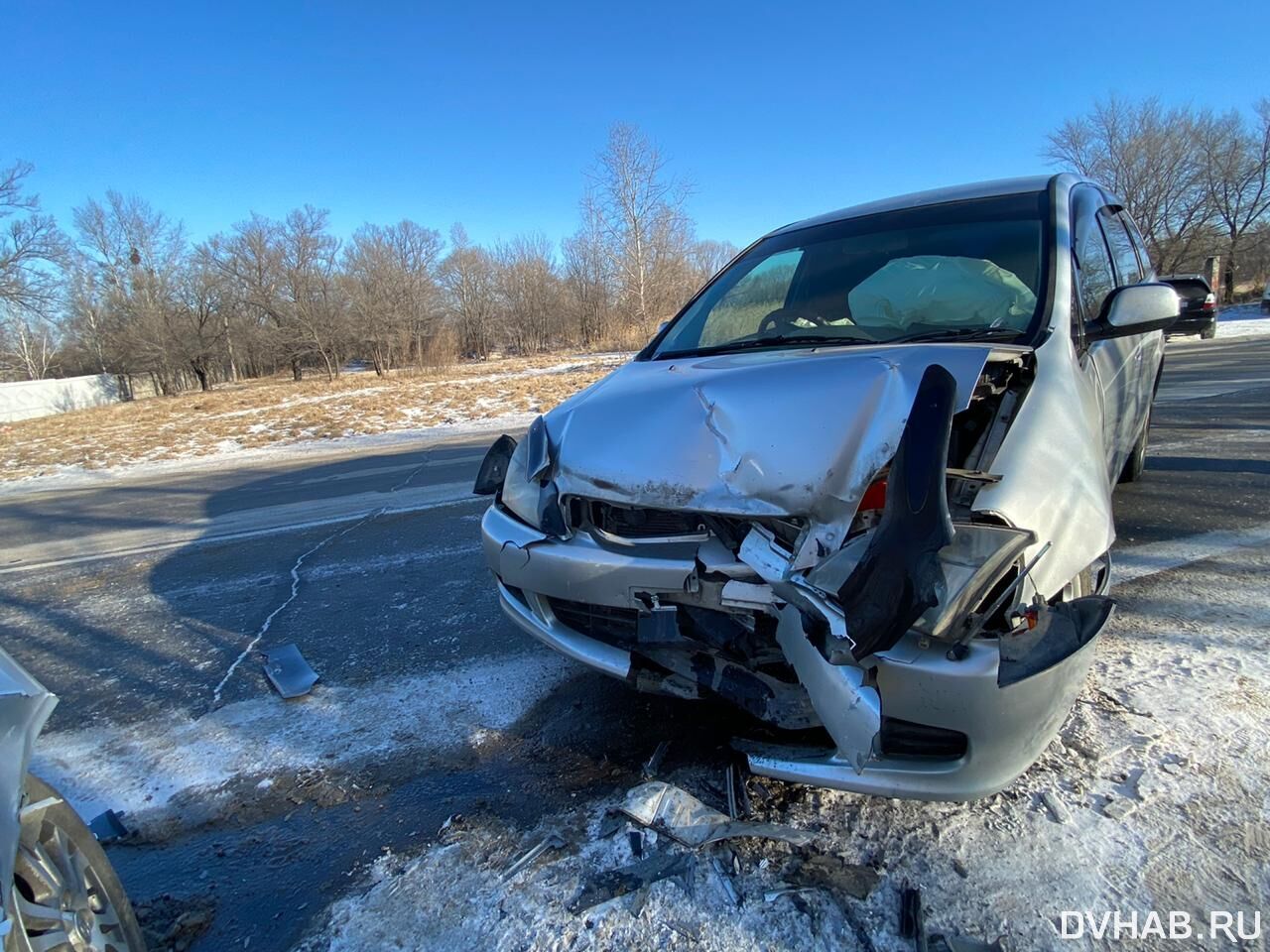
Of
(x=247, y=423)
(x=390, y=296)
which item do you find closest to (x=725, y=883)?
(x=247, y=423)

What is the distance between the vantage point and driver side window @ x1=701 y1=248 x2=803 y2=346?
133 inches

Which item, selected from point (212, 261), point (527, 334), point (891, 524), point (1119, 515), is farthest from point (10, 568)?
point (527, 334)

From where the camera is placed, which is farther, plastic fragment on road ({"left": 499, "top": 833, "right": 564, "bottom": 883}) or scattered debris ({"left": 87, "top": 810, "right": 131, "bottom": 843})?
scattered debris ({"left": 87, "top": 810, "right": 131, "bottom": 843})

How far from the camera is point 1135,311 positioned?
2562 millimetres

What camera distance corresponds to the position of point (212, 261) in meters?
43.3

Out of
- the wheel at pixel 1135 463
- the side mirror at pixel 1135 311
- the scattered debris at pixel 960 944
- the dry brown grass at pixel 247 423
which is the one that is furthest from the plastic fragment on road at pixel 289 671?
the dry brown grass at pixel 247 423

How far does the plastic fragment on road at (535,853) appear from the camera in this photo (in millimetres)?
1888

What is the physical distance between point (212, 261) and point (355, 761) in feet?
166

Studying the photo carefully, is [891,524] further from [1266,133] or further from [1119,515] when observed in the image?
[1266,133]

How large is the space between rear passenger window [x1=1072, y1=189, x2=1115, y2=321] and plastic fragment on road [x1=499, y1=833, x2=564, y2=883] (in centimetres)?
275

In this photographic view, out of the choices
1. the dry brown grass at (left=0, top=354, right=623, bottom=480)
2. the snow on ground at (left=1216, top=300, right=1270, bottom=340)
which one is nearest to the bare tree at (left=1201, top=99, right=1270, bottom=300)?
the snow on ground at (left=1216, top=300, right=1270, bottom=340)

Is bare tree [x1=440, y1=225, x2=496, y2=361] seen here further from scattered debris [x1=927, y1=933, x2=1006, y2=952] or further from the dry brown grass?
scattered debris [x1=927, y1=933, x2=1006, y2=952]

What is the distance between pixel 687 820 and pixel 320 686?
1.87 meters

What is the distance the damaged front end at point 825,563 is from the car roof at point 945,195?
1.40 metres
